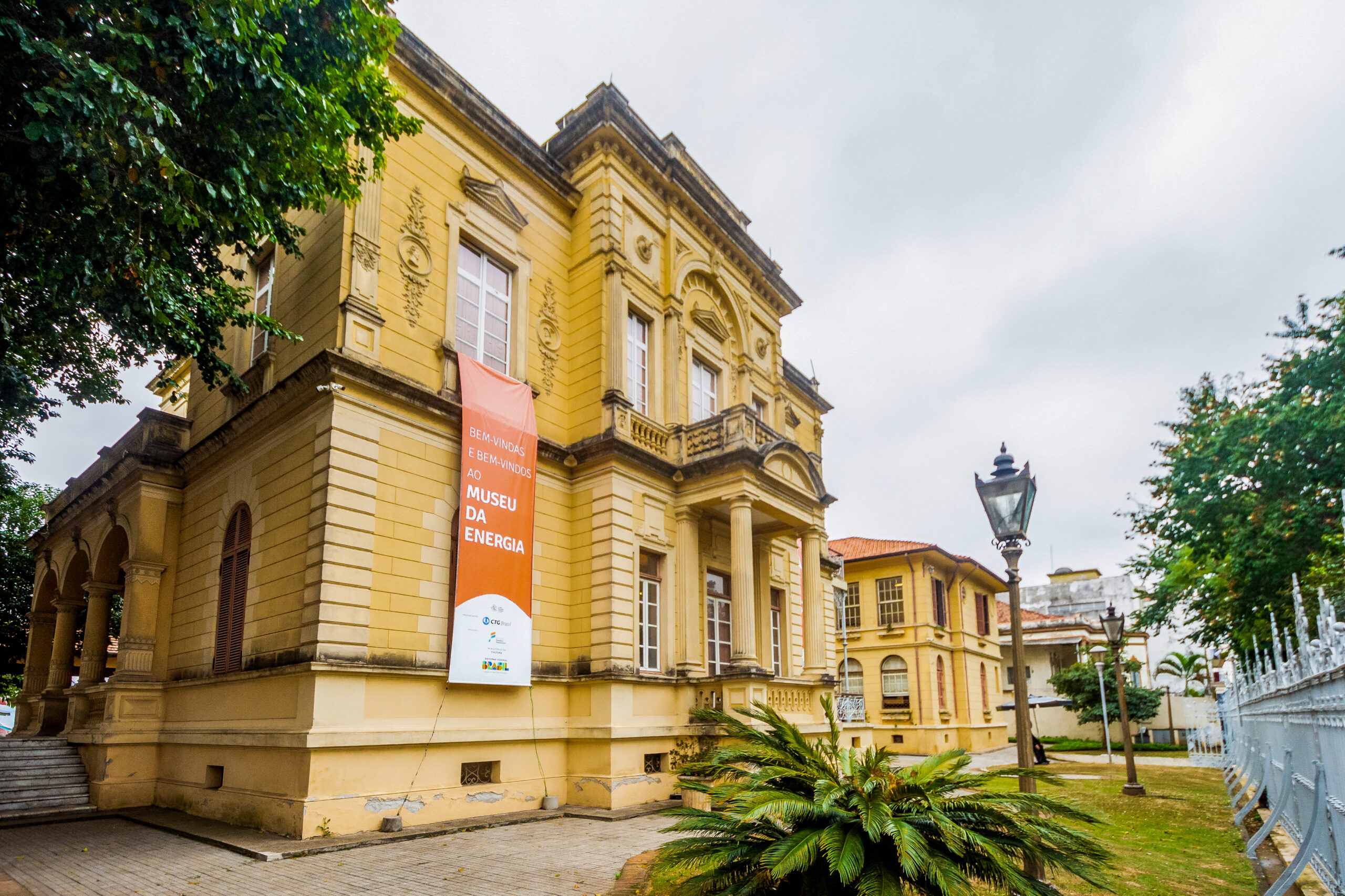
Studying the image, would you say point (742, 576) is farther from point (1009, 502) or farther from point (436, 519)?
point (1009, 502)

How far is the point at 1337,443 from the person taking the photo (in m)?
15.2

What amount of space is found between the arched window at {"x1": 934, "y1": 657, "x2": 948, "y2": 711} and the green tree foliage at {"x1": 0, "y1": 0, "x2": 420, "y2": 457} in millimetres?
27409

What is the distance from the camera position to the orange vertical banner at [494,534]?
12430 millimetres

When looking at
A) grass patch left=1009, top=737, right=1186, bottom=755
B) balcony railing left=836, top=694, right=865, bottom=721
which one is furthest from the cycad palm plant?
grass patch left=1009, top=737, right=1186, bottom=755

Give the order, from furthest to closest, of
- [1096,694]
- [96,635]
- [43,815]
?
[1096,694] < [96,635] < [43,815]

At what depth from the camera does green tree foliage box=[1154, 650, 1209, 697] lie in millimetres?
40594

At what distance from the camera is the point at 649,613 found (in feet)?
51.0

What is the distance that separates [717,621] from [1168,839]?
8.95 m

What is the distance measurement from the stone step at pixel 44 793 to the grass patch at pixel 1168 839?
48.8 ft

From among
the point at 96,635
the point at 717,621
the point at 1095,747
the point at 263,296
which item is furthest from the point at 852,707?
the point at 263,296

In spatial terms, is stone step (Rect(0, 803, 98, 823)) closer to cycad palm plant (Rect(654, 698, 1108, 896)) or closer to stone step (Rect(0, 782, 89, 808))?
stone step (Rect(0, 782, 89, 808))

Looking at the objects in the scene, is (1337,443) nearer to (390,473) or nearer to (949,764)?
(949,764)

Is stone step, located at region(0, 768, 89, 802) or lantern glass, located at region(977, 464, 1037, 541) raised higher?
lantern glass, located at region(977, 464, 1037, 541)

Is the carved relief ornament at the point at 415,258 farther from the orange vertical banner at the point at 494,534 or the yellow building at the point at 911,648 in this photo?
the yellow building at the point at 911,648
